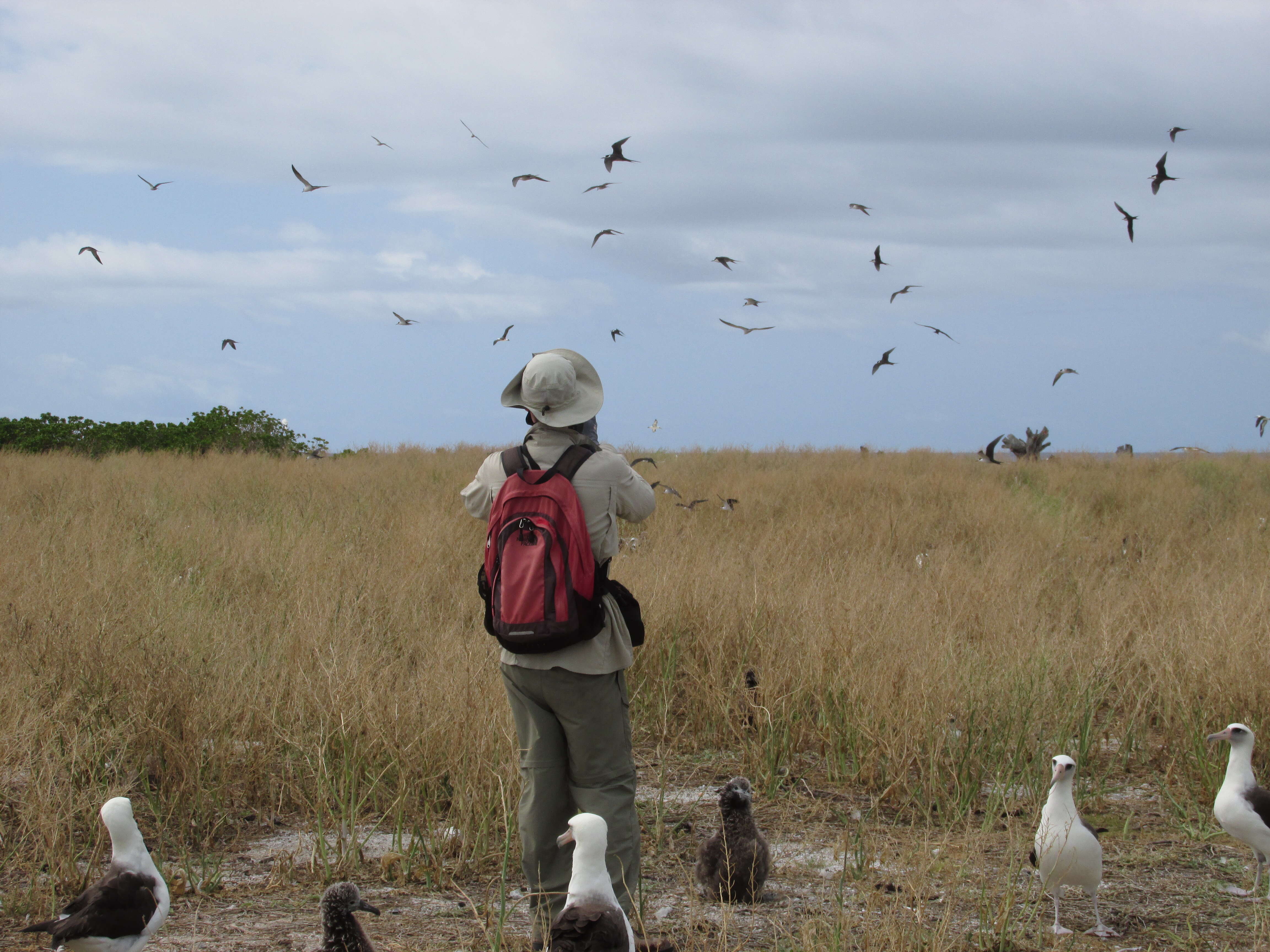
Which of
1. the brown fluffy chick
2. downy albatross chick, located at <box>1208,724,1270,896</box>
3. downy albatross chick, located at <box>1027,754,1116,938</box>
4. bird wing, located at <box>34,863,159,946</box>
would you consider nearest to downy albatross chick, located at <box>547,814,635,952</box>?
the brown fluffy chick

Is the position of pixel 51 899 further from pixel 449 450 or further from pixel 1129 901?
pixel 449 450

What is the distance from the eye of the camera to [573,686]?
3244mm

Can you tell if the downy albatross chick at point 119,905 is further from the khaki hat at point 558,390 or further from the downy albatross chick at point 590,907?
the khaki hat at point 558,390

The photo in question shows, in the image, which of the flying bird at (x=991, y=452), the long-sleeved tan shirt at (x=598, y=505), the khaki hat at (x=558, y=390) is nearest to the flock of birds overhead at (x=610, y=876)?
the long-sleeved tan shirt at (x=598, y=505)

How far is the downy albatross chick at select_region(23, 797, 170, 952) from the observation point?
2877mm

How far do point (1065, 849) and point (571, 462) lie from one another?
2.05 m

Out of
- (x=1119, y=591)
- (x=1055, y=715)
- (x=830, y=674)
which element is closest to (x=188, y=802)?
(x=830, y=674)

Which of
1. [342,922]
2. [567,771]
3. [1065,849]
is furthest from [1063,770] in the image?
[342,922]

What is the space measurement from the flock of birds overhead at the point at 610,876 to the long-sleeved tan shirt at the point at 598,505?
513 mm

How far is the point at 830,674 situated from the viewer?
216 inches

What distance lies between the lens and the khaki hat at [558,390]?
3264 mm

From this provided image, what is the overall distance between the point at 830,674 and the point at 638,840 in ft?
7.70

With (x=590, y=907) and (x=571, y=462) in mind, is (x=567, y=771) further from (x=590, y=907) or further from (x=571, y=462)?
(x=571, y=462)

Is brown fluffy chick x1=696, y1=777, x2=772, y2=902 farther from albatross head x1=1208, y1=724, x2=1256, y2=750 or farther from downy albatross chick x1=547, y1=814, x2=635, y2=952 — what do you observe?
albatross head x1=1208, y1=724, x2=1256, y2=750
